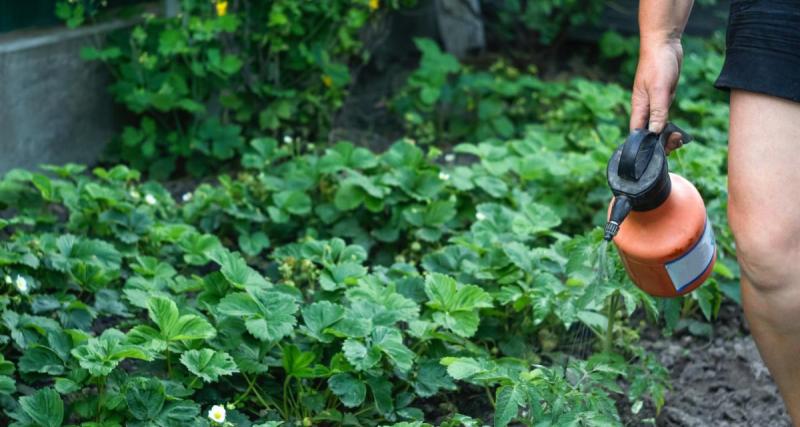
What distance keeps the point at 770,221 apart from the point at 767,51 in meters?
0.37

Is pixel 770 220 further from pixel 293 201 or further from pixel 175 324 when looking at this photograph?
pixel 293 201

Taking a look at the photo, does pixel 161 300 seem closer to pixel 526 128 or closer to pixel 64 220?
pixel 64 220

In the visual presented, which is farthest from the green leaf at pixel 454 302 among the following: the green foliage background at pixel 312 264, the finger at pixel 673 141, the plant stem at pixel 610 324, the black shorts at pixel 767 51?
the black shorts at pixel 767 51

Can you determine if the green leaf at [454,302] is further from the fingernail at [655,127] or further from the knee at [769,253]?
the knee at [769,253]

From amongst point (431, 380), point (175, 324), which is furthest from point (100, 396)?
point (431, 380)

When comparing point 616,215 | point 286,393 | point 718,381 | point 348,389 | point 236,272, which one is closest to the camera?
point 616,215

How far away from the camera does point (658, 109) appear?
2.58 m

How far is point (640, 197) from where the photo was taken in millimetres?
2516

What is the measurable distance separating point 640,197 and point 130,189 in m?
2.31

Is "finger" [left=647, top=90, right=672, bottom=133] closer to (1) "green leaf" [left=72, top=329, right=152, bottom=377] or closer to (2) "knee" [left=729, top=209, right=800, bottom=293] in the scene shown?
(2) "knee" [left=729, top=209, right=800, bottom=293]

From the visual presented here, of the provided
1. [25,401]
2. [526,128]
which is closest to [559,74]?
[526,128]

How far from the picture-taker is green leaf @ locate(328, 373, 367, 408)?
2.84 meters

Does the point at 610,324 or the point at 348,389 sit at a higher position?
the point at 348,389

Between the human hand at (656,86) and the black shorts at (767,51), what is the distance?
0.14 m
